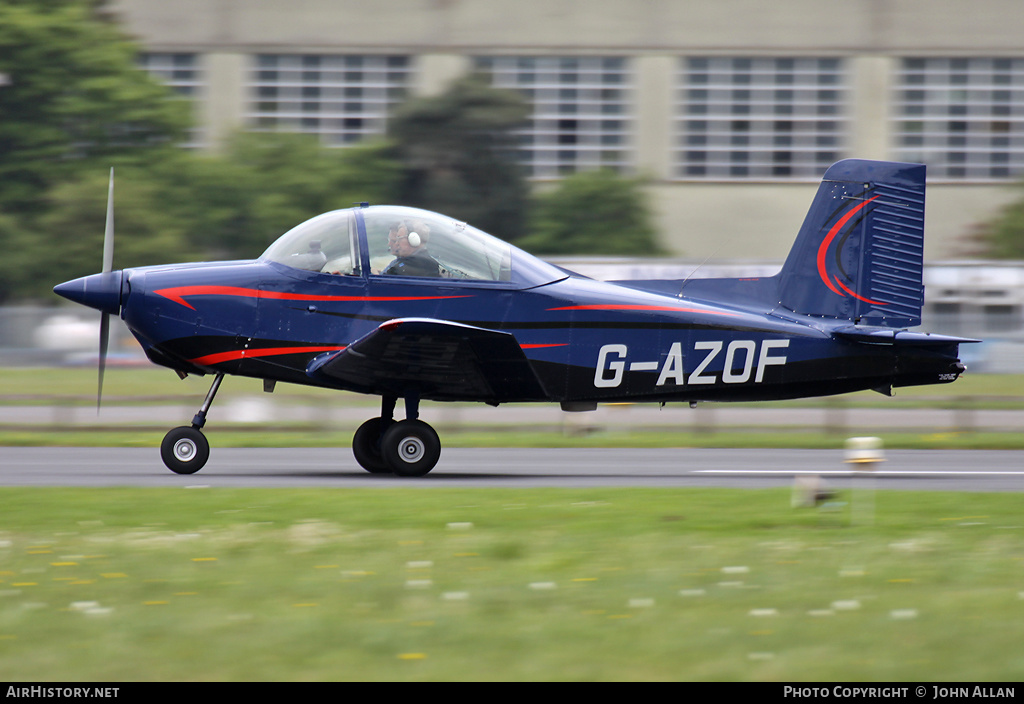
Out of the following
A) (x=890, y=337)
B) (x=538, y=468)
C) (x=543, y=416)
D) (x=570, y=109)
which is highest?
(x=570, y=109)

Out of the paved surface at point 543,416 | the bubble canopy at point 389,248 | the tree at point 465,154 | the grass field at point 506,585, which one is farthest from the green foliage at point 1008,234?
the bubble canopy at point 389,248

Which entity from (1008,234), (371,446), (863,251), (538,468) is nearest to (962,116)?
(1008,234)

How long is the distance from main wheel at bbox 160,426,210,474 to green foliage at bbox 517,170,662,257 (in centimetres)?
A: 3554

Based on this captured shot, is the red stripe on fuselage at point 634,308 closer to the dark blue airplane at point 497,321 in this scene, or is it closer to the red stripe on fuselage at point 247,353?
the dark blue airplane at point 497,321

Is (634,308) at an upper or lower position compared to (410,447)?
upper

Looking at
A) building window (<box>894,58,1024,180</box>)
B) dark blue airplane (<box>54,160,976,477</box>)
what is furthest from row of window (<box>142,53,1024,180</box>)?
dark blue airplane (<box>54,160,976,477</box>)

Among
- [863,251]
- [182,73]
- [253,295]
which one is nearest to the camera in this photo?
[253,295]

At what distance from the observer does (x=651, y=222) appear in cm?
4781

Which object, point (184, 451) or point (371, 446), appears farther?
point (371, 446)

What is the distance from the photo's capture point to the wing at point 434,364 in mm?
9873

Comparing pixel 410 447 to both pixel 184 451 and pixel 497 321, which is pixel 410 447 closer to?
pixel 497 321

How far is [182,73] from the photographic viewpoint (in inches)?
1889

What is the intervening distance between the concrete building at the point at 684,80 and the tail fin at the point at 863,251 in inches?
1449

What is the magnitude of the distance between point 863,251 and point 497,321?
3.74 metres
